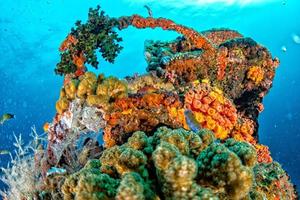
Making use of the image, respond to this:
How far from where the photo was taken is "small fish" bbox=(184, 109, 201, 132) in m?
6.68

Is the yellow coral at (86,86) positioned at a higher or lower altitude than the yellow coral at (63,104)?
higher

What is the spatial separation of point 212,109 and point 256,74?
298 centimetres

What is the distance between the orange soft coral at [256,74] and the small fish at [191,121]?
3284 millimetres

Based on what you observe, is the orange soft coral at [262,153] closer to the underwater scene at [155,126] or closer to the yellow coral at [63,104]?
the underwater scene at [155,126]

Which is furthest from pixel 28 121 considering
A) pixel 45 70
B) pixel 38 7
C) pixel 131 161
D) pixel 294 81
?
pixel 294 81

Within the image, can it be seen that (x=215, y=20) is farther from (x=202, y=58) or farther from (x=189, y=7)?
(x=202, y=58)

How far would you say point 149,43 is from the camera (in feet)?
33.8

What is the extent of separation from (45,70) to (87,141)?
56.1 m

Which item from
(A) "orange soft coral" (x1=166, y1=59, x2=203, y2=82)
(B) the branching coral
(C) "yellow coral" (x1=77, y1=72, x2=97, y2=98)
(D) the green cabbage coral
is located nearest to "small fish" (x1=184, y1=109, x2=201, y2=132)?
(A) "orange soft coral" (x1=166, y1=59, x2=203, y2=82)

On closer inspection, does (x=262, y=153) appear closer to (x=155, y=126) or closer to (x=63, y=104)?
(x=155, y=126)

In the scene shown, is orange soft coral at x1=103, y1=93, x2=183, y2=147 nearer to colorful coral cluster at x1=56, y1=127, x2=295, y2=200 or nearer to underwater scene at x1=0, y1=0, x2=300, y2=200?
underwater scene at x1=0, y1=0, x2=300, y2=200

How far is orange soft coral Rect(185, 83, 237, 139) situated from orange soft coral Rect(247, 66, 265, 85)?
Result: 2.25m

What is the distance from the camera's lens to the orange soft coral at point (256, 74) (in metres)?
9.25

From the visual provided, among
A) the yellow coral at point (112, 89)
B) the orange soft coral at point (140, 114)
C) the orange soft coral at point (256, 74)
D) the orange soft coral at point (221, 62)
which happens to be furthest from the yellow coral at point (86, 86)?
the orange soft coral at point (256, 74)
